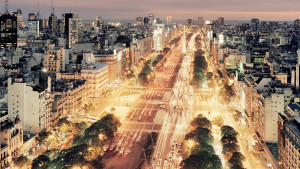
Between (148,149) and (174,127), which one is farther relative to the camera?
(174,127)

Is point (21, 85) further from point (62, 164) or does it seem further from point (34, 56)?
point (34, 56)

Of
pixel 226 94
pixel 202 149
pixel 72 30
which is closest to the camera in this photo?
pixel 202 149

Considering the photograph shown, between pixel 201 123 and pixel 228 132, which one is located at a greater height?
pixel 201 123

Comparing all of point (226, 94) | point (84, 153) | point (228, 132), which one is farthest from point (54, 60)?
point (228, 132)

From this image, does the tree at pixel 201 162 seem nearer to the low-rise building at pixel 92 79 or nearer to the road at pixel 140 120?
the road at pixel 140 120

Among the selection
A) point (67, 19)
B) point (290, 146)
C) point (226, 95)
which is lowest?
point (290, 146)

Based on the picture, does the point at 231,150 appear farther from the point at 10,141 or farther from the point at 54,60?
the point at 54,60

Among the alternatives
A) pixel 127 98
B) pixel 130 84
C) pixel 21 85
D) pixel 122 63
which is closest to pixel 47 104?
pixel 21 85
